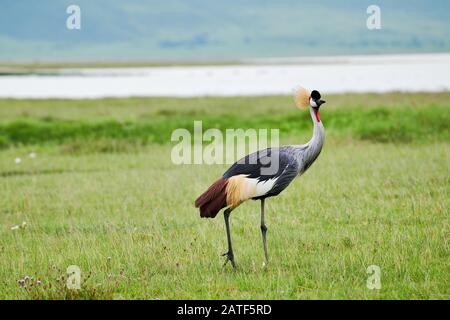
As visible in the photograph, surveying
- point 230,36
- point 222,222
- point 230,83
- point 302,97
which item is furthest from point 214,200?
point 230,36

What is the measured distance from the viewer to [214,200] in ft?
28.1

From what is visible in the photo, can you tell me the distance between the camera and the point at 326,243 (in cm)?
975

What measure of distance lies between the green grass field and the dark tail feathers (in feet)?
2.44

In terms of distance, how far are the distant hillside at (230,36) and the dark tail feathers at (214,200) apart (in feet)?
488

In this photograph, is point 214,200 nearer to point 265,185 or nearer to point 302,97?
point 265,185

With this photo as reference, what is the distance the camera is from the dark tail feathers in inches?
336

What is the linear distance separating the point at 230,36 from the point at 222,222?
178 metres

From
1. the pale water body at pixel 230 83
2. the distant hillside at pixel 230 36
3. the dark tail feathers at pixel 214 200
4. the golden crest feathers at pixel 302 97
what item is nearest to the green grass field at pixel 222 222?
the dark tail feathers at pixel 214 200

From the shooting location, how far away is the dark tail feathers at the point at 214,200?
852 centimetres

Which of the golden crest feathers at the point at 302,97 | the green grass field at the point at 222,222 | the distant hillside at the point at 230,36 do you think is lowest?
the green grass field at the point at 222,222

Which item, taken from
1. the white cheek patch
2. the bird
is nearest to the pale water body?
the bird

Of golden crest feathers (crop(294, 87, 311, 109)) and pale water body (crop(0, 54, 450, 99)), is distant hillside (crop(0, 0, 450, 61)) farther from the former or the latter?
golden crest feathers (crop(294, 87, 311, 109))

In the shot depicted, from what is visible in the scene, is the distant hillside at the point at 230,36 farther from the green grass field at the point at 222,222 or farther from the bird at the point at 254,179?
the bird at the point at 254,179

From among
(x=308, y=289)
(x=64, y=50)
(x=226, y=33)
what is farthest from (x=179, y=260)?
(x=226, y=33)
